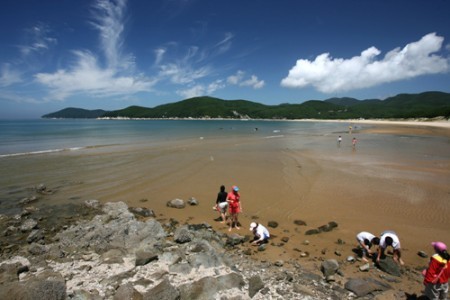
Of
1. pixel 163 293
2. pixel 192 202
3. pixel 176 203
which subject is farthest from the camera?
pixel 192 202

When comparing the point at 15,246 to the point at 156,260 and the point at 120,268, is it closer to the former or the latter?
the point at 120,268

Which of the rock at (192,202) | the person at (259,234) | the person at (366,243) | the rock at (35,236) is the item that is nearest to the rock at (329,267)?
Result: the person at (366,243)

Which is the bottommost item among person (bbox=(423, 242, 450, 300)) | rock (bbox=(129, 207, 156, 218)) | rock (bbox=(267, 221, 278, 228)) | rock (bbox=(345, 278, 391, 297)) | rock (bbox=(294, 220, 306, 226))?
rock (bbox=(294, 220, 306, 226))

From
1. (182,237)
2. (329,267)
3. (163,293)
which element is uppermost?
(163,293)

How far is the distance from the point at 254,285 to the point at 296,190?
10.3 meters

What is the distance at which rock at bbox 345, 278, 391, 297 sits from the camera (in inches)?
264

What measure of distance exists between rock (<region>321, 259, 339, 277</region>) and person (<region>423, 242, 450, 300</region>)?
2.25 metres

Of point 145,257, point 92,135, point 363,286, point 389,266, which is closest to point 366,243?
point 389,266

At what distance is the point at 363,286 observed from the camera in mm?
6840

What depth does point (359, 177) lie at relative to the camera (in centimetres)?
1902

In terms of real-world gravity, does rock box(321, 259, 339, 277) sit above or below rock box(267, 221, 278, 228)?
above

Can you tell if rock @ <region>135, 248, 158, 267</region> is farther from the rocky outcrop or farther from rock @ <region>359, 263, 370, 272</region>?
rock @ <region>359, 263, 370, 272</region>

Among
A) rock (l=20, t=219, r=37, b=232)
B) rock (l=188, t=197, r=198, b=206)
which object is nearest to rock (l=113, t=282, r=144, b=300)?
rock (l=20, t=219, r=37, b=232)

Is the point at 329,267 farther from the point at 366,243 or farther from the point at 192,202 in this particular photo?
the point at 192,202
